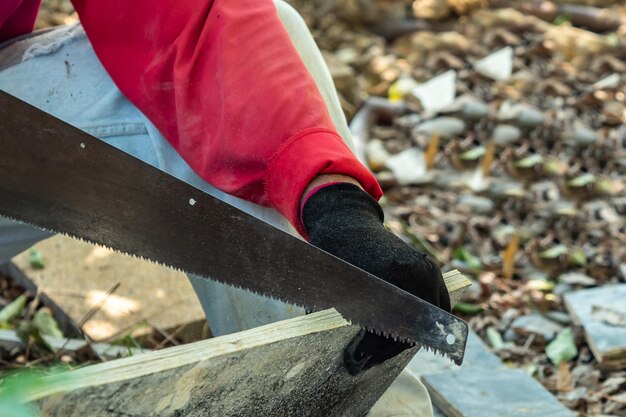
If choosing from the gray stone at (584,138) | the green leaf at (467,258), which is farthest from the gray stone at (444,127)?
the green leaf at (467,258)

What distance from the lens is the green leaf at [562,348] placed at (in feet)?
10.4

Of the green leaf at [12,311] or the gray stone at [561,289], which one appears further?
the gray stone at [561,289]

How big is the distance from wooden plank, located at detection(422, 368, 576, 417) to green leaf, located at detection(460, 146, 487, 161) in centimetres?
199

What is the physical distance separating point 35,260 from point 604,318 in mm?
1894

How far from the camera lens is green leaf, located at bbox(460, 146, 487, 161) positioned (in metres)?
4.62

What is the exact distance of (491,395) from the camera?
2.61 m

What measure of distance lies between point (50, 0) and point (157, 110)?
4.05 m

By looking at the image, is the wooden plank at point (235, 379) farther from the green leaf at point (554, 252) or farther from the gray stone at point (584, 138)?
the gray stone at point (584, 138)

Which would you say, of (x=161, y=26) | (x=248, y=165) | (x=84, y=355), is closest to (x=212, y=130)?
(x=248, y=165)

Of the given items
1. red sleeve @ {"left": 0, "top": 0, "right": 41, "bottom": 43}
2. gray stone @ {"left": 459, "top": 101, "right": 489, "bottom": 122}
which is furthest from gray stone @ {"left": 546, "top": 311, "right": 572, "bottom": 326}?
red sleeve @ {"left": 0, "top": 0, "right": 41, "bottom": 43}

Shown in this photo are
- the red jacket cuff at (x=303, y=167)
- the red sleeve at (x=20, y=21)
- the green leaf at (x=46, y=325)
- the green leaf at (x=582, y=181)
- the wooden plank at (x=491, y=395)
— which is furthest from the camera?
the green leaf at (x=582, y=181)

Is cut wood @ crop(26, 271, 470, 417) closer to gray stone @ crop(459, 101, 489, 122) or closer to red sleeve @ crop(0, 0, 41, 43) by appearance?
red sleeve @ crop(0, 0, 41, 43)

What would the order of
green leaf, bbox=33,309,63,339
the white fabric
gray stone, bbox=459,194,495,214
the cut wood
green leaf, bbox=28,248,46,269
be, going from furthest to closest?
gray stone, bbox=459,194,495,214, green leaf, bbox=28,248,46,269, green leaf, bbox=33,309,63,339, the white fabric, the cut wood

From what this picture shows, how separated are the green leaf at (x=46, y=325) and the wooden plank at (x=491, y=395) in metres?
1.13
